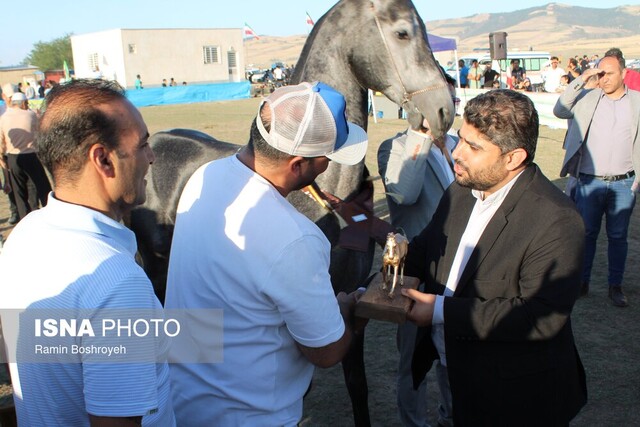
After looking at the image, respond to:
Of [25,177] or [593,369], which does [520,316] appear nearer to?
[593,369]

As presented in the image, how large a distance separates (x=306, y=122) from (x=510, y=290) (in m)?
1.11

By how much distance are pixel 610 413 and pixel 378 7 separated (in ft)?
10.3

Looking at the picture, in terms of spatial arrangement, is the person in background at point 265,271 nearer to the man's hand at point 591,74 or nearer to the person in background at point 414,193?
the person in background at point 414,193

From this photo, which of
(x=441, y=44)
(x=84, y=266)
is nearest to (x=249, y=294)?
(x=84, y=266)

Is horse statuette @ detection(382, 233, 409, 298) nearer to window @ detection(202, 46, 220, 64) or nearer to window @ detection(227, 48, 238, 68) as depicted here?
window @ detection(202, 46, 220, 64)

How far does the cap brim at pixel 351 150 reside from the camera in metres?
1.86

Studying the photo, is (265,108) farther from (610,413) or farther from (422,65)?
(610,413)

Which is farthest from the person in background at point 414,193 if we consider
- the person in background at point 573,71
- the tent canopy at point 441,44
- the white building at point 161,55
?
the white building at point 161,55

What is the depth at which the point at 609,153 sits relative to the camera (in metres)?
5.16

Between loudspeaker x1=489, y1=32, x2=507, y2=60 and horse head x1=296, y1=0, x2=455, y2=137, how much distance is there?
56.1ft

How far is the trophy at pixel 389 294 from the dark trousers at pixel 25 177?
7.25 metres

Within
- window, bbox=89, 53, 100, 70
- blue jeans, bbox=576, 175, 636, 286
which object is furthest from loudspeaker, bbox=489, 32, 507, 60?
window, bbox=89, 53, 100, 70

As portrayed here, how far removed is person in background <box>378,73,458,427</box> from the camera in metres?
3.21

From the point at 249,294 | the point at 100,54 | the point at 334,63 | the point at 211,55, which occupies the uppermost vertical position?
the point at 334,63
